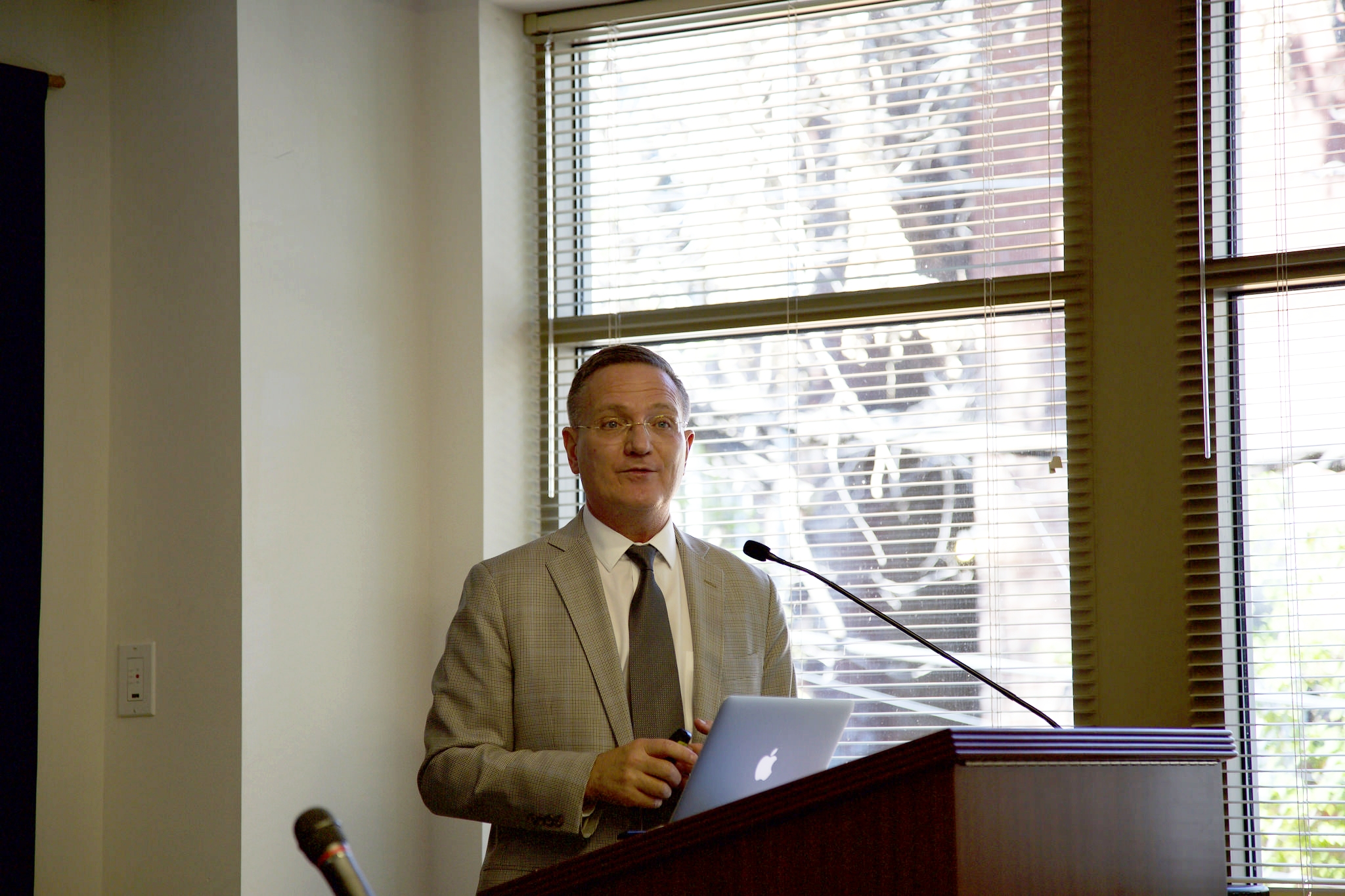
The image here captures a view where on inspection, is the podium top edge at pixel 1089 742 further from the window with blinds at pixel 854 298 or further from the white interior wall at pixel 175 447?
the white interior wall at pixel 175 447

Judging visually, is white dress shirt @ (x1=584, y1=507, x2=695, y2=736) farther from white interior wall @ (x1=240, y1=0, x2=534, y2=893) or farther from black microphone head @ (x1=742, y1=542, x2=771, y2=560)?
white interior wall @ (x1=240, y1=0, x2=534, y2=893)

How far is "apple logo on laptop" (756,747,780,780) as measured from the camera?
66.7 inches

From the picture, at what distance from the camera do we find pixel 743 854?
48.3 inches

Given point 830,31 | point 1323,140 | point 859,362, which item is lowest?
point 859,362

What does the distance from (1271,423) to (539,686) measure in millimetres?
1796

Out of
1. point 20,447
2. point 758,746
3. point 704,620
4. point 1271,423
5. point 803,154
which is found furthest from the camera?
point 803,154

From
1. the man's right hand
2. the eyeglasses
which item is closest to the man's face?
the eyeglasses

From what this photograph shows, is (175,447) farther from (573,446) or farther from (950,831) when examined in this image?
(950,831)

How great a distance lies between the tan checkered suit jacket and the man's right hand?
100 mm

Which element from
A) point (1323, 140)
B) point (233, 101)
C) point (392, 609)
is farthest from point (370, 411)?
point (1323, 140)

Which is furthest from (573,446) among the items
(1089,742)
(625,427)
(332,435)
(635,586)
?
(1089,742)

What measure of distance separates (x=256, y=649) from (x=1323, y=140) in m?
2.67

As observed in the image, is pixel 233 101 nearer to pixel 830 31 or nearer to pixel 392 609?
pixel 392 609

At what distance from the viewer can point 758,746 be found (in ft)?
5.48
